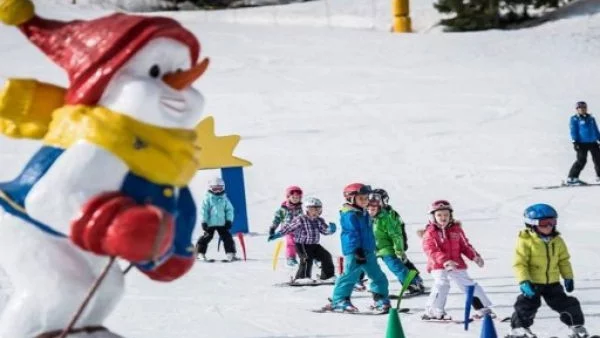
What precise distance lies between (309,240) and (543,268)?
13.6 ft

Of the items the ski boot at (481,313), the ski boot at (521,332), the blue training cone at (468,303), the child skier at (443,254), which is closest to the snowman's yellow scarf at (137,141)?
the ski boot at (521,332)

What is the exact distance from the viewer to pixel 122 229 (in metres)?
4.57

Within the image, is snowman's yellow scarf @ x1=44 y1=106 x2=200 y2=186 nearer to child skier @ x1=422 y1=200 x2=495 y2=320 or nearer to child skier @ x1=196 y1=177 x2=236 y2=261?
child skier @ x1=422 y1=200 x2=495 y2=320

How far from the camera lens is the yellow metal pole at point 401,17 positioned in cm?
3978

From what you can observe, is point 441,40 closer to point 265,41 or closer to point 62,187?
point 265,41

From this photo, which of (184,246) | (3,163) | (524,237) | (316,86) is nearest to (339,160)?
(3,163)

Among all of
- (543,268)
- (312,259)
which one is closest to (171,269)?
(543,268)

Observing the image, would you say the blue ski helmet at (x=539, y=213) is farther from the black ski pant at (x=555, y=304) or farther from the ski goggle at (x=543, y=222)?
the black ski pant at (x=555, y=304)

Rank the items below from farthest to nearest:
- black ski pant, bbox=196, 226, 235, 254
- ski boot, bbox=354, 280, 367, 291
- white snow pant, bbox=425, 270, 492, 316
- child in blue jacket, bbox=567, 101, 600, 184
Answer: child in blue jacket, bbox=567, 101, 600, 184 < black ski pant, bbox=196, 226, 235, 254 < ski boot, bbox=354, 280, 367, 291 < white snow pant, bbox=425, 270, 492, 316

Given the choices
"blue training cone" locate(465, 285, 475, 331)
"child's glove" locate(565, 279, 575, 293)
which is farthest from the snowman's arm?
"blue training cone" locate(465, 285, 475, 331)

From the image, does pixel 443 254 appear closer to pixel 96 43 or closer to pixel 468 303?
pixel 468 303

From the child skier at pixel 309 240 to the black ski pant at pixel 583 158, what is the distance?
8.01m

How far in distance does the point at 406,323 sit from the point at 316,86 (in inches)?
818

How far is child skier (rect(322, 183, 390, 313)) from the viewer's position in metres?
12.5
